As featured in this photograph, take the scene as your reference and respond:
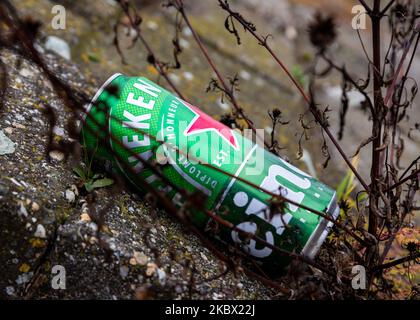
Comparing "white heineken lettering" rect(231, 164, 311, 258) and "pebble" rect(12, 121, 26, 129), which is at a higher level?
"white heineken lettering" rect(231, 164, 311, 258)

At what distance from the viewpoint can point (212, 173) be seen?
4.11 feet

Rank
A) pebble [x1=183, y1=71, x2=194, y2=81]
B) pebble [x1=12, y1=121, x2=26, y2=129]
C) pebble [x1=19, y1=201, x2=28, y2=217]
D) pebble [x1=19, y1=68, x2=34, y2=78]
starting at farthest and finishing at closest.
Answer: pebble [x1=183, y1=71, x2=194, y2=81]
pebble [x1=19, y1=68, x2=34, y2=78]
pebble [x1=12, y1=121, x2=26, y2=129]
pebble [x1=19, y1=201, x2=28, y2=217]

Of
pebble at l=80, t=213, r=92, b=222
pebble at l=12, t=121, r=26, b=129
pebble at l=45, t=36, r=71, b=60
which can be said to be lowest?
pebble at l=80, t=213, r=92, b=222

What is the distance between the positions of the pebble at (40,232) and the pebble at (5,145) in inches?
9.4

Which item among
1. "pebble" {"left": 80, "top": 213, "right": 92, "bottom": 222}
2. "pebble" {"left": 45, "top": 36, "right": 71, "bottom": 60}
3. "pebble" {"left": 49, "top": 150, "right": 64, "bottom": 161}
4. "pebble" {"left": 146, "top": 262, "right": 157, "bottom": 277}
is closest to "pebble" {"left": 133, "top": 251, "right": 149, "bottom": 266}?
"pebble" {"left": 146, "top": 262, "right": 157, "bottom": 277}

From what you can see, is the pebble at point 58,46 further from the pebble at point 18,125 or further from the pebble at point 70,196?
the pebble at point 70,196

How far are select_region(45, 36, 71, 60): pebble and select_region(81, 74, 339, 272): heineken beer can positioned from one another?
0.65m

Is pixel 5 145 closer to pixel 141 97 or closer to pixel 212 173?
pixel 141 97

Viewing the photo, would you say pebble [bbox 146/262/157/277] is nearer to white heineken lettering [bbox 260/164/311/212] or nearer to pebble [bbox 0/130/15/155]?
white heineken lettering [bbox 260/164/311/212]

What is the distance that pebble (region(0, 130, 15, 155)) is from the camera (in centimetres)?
126

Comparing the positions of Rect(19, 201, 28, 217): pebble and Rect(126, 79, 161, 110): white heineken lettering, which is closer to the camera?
Rect(19, 201, 28, 217): pebble

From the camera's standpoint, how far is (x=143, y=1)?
2434mm

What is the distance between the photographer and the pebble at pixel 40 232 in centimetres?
113

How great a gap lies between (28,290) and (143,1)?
1.67m
